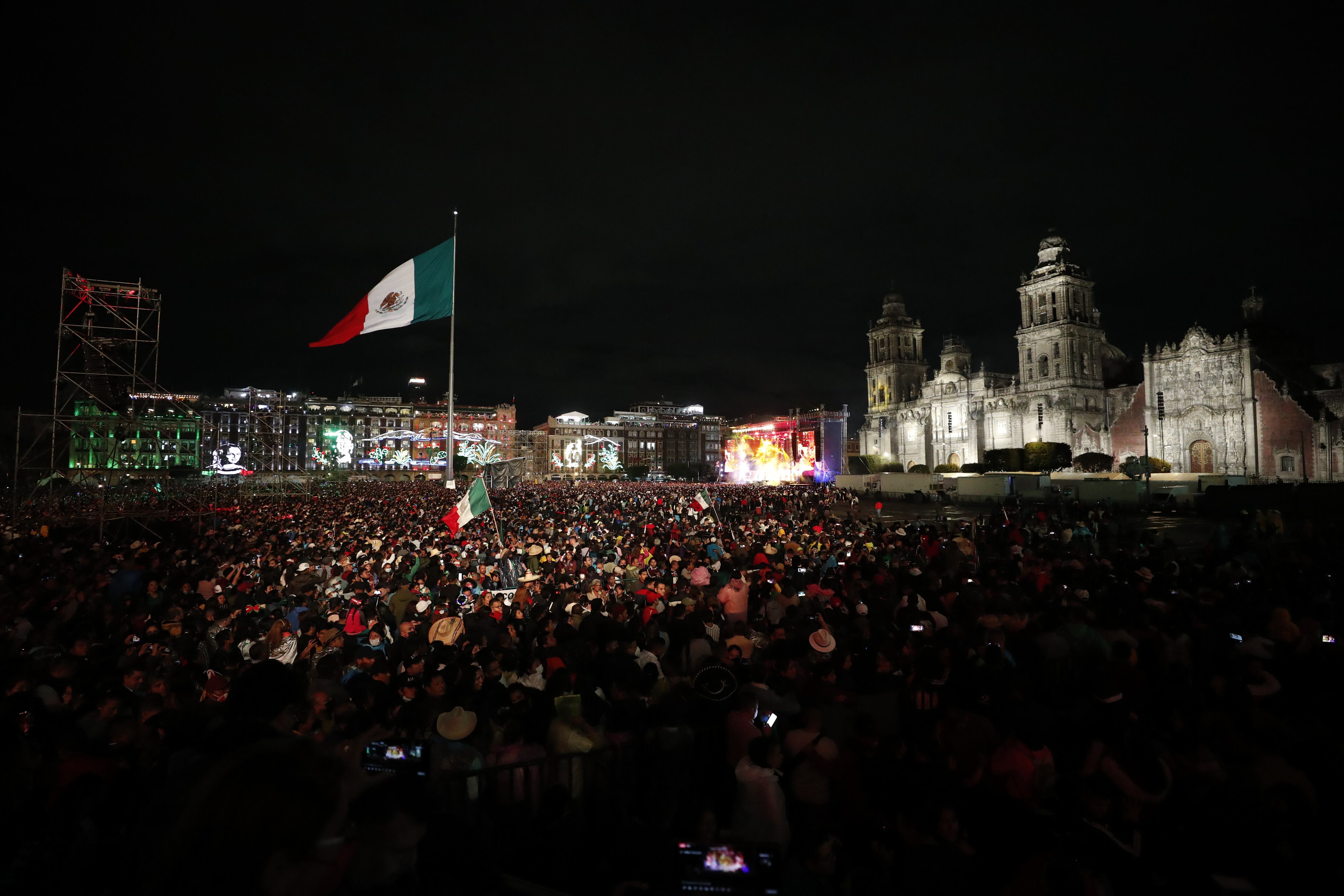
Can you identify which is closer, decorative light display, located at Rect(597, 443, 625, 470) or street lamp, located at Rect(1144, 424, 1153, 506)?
street lamp, located at Rect(1144, 424, 1153, 506)

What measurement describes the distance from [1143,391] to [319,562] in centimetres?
6072

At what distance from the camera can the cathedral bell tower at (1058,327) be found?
59.5 metres

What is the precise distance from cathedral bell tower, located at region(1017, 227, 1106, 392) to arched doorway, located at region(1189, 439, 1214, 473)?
1094cm

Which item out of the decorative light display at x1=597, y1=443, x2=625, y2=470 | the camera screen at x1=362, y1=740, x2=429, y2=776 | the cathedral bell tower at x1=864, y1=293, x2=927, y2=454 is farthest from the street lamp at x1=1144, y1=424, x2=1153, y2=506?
the decorative light display at x1=597, y1=443, x2=625, y2=470

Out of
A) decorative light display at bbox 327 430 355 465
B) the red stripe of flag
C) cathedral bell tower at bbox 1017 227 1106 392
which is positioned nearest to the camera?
the red stripe of flag

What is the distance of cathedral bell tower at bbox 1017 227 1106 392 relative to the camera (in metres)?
59.5

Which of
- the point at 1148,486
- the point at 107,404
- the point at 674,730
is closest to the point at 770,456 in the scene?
the point at 1148,486

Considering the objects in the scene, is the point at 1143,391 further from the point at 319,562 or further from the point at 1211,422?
the point at 319,562

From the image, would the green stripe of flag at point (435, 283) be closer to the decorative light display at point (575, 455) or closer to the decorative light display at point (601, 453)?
the decorative light display at point (575, 455)

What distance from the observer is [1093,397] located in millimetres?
59594

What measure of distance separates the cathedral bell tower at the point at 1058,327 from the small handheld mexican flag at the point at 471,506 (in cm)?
5993

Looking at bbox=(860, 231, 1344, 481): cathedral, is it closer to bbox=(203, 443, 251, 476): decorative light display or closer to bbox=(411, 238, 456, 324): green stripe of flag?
bbox=(411, 238, 456, 324): green stripe of flag

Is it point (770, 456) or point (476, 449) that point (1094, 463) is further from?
point (476, 449)

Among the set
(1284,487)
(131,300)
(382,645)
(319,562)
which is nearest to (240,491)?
(131,300)
